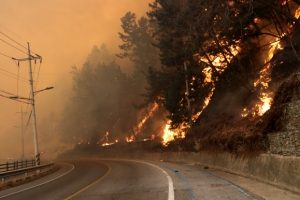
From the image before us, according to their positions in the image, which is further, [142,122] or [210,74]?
[142,122]

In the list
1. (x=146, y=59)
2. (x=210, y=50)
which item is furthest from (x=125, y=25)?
(x=210, y=50)

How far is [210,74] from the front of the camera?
3291cm

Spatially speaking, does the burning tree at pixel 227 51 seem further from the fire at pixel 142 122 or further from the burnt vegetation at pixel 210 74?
the fire at pixel 142 122

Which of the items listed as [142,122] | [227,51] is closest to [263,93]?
[227,51]

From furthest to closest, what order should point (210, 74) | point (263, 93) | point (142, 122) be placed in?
point (142, 122) → point (210, 74) → point (263, 93)

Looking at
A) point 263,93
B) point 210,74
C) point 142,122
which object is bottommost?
point 263,93

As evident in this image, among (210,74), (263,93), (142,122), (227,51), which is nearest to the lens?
(263,93)

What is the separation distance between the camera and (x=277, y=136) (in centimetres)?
1055

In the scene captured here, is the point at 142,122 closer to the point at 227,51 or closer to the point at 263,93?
the point at 227,51

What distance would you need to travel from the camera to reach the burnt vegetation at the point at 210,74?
598 inches

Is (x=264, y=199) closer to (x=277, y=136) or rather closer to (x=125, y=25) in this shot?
(x=277, y=136)

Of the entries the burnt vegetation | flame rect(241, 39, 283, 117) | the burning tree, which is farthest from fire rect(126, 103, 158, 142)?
flame rect(241, 39, 283, 117)

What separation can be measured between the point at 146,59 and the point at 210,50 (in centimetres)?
3658

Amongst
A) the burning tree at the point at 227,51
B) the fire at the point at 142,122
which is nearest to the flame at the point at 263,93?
the burning tree at the point at 227,51
